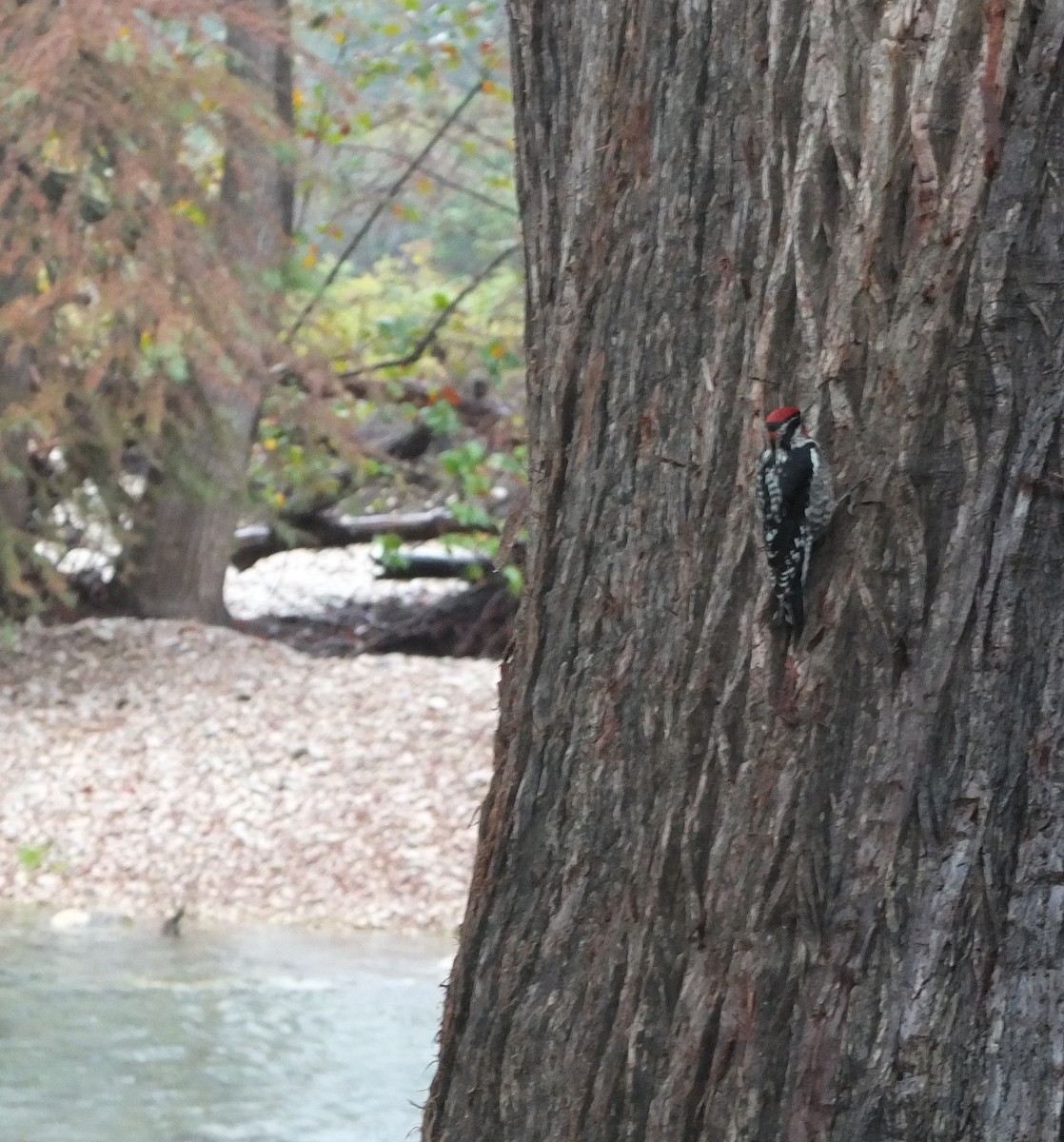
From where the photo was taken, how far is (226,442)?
883cm

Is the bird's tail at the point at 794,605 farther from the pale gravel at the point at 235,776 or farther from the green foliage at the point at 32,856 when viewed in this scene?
the green foliage at the point at 32,856

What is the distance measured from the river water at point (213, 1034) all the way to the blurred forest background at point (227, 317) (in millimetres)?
2033

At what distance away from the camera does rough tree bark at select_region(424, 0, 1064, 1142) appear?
184cm

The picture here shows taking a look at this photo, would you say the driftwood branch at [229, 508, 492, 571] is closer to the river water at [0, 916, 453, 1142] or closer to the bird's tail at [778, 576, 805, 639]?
the river water at [0, 916, 453, 1142]

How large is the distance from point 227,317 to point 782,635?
20.2ft

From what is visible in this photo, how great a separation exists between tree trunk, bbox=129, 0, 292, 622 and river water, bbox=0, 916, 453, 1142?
3.26 meters

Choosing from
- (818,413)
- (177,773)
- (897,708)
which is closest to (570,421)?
(818,413)

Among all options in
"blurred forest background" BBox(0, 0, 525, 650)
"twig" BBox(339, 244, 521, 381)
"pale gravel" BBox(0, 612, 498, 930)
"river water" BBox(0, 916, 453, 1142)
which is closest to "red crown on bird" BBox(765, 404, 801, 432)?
"river water" BBox(0, 916, 453, 1142)

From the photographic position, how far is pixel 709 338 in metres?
2.16

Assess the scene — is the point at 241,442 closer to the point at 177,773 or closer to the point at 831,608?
the point at 177,773

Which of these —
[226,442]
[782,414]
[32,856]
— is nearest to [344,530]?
[226,442]

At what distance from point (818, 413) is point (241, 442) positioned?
7.57 metres

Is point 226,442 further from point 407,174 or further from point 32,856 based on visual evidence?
point 407,174

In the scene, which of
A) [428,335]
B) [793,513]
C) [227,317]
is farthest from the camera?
[428,335]
